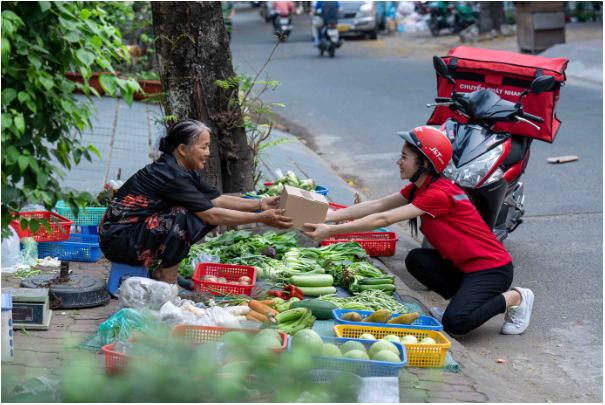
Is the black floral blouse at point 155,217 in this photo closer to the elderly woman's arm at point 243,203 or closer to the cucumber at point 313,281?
the elderly woman's arm at point 243,203

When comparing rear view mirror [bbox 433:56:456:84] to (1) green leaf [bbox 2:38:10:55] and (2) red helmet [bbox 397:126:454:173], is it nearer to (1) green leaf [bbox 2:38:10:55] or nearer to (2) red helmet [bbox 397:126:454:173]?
(2) red helmet [bbox 397:126:454:173]

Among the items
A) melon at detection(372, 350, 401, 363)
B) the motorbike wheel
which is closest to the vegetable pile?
melon at detection(372, 350, 401, 363)

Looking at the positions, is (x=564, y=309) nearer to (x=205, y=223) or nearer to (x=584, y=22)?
(x=205, y=223)

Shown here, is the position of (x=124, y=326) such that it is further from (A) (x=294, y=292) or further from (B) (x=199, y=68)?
(B) (x=199, y=68)

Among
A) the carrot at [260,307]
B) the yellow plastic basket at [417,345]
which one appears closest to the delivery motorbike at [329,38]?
the carrot at [260,307]

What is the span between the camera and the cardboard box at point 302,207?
470 cm

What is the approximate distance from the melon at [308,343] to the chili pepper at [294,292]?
40.4 inches

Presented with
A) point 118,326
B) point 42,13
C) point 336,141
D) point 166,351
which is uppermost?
point 42,13

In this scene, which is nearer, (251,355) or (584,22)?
(251,355)

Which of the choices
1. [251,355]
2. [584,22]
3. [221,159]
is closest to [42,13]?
[251,355]

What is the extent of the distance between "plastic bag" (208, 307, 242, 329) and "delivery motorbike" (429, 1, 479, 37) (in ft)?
78.1

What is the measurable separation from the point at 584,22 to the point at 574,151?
54.9ft

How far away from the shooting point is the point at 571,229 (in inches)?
277

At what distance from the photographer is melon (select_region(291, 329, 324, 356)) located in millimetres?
3375
